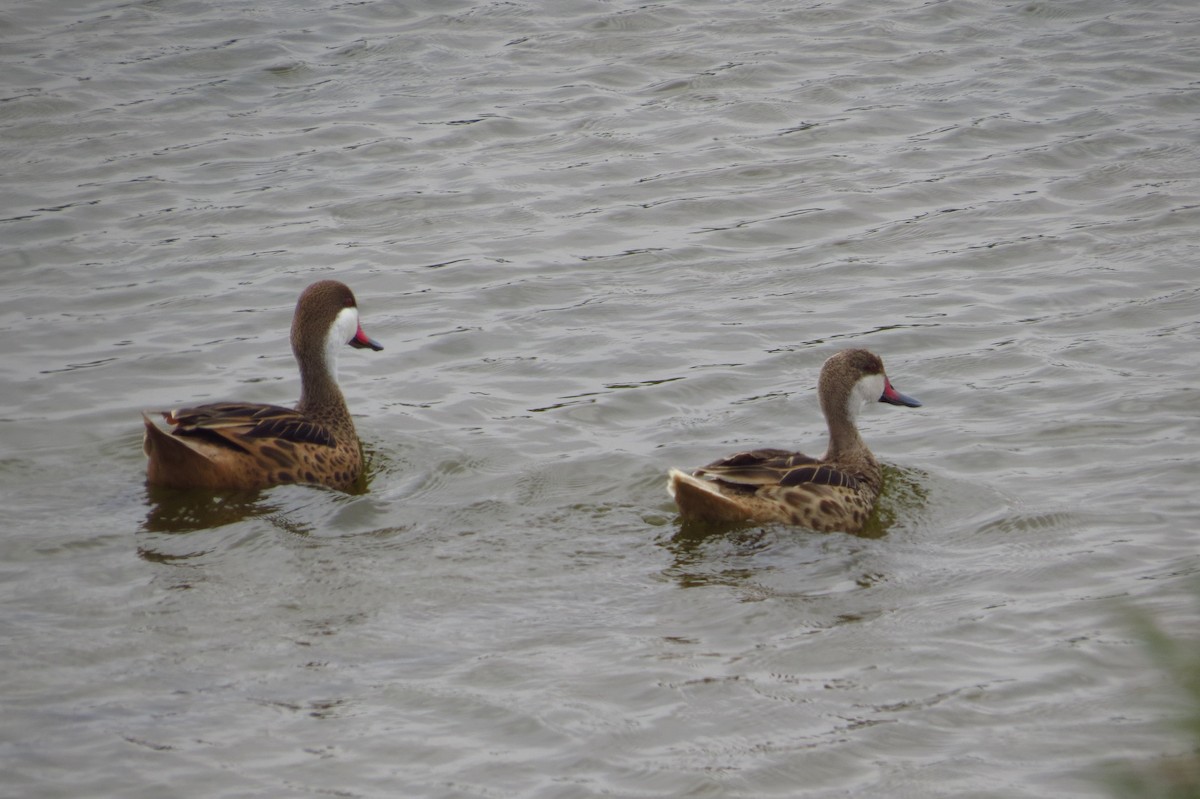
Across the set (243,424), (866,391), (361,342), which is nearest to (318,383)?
(361,342)

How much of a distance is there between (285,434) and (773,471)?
254 cm

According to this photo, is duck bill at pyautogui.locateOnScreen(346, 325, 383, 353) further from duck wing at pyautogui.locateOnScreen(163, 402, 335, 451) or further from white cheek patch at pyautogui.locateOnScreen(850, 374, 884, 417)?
white cheek patch at pyautogui.locateOnScreen(850, 374, 884, 417)

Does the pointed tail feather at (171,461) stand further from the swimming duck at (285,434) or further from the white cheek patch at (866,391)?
the white cheek patch at (866,391)

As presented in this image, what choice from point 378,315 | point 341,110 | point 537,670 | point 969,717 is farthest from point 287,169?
point 969,717

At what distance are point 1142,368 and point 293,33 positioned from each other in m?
9.61

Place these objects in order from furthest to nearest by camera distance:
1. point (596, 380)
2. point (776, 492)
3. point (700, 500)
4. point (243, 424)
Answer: point (596, 380)
point (243, 424)
point (776, 492)
point (700, 500)

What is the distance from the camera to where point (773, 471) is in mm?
7621

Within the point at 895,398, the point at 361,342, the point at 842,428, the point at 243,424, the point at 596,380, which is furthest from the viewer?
the point at 596,380

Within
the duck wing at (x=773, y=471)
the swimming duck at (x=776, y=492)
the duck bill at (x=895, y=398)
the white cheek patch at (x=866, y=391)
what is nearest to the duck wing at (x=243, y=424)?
the swimming duck at (x=776, y=492)

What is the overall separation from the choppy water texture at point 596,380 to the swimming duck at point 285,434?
18 centimetres

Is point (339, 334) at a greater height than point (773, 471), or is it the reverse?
point (339, 334)

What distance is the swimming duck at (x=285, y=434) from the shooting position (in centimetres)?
784

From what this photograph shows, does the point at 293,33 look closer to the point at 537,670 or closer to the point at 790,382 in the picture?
the point at 790,382

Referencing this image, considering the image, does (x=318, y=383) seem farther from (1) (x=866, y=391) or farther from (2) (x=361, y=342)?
(1) (x=866, y=391)
